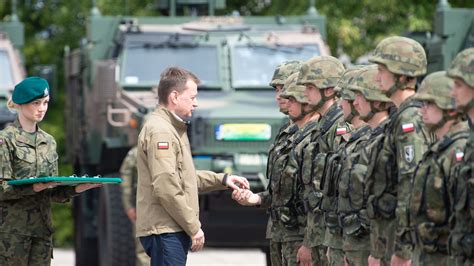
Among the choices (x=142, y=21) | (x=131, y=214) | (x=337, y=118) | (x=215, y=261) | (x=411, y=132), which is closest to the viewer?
(x=411, y=132)

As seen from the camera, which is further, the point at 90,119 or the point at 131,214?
the point at 90,119

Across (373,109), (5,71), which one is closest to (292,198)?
(373,109)

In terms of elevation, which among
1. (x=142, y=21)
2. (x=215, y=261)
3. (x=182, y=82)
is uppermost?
(x=182, y=82)

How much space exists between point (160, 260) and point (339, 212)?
1.09 metres

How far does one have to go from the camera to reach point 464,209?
733 centimetres

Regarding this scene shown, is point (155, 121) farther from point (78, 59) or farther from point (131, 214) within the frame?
point (78, 59)

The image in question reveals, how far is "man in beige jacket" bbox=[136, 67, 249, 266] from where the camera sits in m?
9.30

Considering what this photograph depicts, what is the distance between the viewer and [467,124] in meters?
7.68

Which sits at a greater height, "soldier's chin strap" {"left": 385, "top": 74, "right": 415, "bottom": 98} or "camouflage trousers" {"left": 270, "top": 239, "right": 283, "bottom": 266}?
"soldier's chin strap" {"left": 385, "top": 74, "right": 415, "bottom": 98}

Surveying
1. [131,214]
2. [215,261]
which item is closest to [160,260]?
[131,214]

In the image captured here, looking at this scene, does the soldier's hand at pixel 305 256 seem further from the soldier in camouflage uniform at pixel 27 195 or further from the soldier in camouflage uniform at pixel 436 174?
the soldier in camouflage uniform at pixel 436 174

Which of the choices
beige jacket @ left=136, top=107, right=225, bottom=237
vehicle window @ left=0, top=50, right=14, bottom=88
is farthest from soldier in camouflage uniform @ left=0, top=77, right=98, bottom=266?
vehicle window @ left=0, top=50, right=14, bottom=88

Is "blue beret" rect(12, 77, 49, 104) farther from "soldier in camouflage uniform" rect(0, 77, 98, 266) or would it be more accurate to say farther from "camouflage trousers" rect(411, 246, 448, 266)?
"camouflage trousers" rect(411, 246, 448, 266)

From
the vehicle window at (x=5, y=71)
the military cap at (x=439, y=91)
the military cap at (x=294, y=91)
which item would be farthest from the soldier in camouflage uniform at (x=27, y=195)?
the vehicle window at (x=5, y=71)
